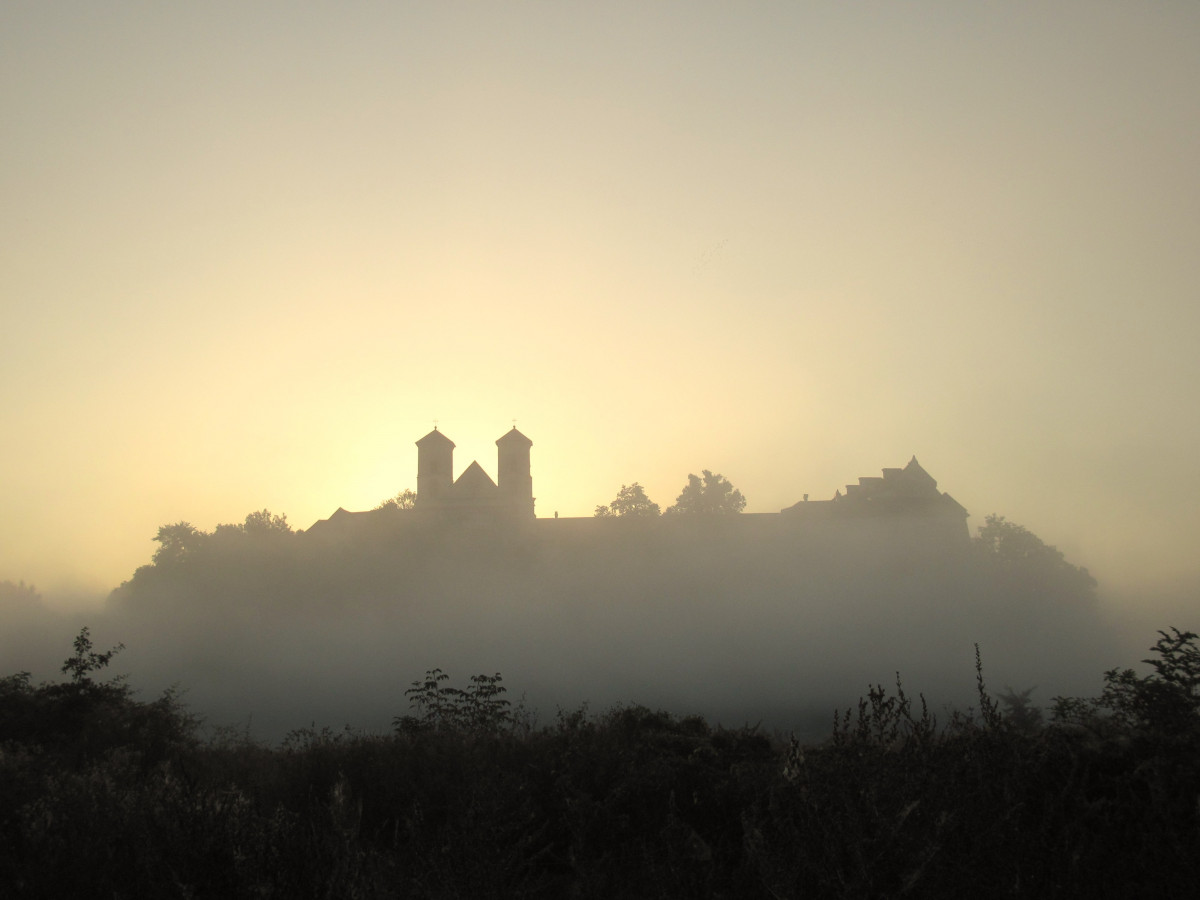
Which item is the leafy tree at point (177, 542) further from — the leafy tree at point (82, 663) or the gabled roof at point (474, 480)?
the leafy tree at point (82, 663)

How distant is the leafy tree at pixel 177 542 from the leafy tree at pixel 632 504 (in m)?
30.9

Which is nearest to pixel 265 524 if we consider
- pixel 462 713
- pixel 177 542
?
pixel 177 542

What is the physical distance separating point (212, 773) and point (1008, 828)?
10783 mm

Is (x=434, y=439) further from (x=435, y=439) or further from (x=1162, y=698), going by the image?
(x=1162, y=698)

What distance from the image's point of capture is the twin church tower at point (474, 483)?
5931 cm

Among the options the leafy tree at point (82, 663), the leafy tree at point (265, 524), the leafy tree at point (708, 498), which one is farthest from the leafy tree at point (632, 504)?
the leafy tree at point (82, 663)

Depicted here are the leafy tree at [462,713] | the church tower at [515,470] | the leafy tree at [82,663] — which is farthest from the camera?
the church tower at [515,470]

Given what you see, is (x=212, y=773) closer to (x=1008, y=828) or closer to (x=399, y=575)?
(x=1008, y=828)

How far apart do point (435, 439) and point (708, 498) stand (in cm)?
2345

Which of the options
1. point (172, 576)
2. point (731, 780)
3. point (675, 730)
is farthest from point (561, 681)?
point (172, 576)

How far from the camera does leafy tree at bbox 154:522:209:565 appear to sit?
173 ft

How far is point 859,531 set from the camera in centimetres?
5959

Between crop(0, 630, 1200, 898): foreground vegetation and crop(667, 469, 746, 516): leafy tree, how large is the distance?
169 ft

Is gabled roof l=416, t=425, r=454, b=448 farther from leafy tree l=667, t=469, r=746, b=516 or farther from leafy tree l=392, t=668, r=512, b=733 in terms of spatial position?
leafy tree l=392, t=668, r=512, b=733
